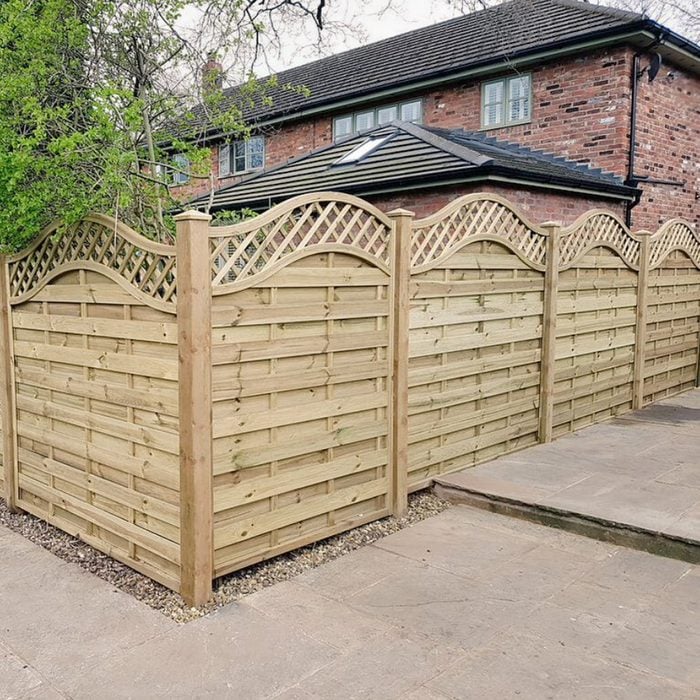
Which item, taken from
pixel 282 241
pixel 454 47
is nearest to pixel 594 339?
pixel 282 241

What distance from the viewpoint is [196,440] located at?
3.38m

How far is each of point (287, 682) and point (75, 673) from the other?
897 millimetres

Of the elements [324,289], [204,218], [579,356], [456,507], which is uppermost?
[204,218]

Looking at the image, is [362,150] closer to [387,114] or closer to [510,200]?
[510,200]

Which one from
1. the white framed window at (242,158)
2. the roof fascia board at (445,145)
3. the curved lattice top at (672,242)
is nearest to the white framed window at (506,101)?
the roof fascia board at (445,145)

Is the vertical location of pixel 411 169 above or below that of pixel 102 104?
above

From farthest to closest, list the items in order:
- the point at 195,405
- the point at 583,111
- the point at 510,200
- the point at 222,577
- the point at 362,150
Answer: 1. the point at 583,111
2. the point at 362,150
3. the point at 510,200
4. the point at 222,577
5. the point at 195,405

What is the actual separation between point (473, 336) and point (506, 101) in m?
7.67

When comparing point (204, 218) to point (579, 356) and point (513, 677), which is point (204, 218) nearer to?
point (513, 677)

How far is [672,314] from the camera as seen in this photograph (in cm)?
850

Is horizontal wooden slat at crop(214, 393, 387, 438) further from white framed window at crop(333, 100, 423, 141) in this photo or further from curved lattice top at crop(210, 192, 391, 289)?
white framed window at crop(333, 100, 423, 141)

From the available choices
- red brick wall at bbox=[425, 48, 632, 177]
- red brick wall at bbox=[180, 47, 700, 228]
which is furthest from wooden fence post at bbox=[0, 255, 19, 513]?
red brick wall at bbox=[425, 48, 632, 177]

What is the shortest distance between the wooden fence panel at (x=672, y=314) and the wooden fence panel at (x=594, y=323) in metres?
0.51

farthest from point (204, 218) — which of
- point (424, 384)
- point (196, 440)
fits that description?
point (424, 384)
